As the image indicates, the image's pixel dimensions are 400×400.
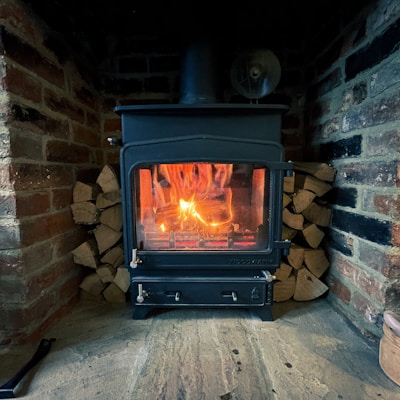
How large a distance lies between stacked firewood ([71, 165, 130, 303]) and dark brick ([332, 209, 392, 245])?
2.98 feet

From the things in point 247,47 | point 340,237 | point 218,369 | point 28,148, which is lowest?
point 218,369

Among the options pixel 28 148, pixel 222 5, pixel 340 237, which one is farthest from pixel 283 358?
pixel 222 5

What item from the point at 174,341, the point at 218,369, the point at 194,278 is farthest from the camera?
the point at 194,278

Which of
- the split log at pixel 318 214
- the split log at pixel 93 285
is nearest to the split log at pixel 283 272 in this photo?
the split log at pixel 318 214

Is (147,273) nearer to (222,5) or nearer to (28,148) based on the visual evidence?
(28,148)

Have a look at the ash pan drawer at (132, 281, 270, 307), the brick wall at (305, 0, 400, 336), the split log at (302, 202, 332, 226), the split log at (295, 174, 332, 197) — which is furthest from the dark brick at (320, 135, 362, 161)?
the ash pan drawer at (132, 281, 270, 307)

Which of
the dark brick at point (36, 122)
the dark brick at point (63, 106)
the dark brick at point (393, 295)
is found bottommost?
the dark brick at point (393, 295)

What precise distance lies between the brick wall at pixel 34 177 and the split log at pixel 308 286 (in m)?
0.98

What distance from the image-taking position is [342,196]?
3.37 feet

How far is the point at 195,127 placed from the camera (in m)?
0.90

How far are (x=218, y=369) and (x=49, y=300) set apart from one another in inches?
25.7

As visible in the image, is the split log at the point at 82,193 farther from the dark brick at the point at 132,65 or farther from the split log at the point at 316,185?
the split log at the point at 316,185

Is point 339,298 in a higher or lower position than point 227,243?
lower

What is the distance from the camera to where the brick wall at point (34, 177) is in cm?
79
